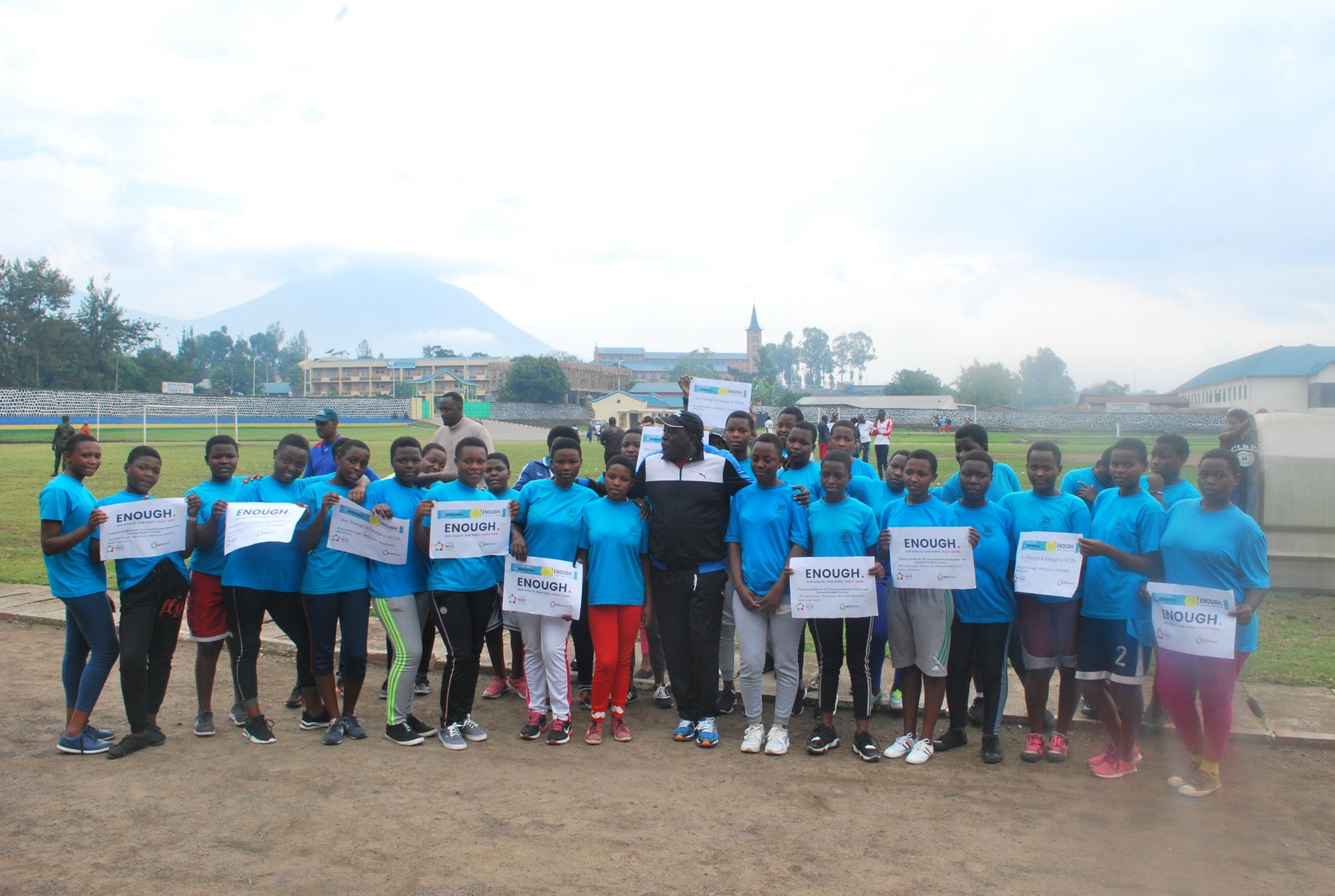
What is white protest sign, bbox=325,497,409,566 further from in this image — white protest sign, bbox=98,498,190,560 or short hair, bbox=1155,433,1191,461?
short hair, bbox=1155,433,1191,461

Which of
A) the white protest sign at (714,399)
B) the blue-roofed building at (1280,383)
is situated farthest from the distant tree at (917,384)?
the white protest sign at (714,399)

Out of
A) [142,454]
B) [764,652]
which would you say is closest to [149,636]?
[142,454]

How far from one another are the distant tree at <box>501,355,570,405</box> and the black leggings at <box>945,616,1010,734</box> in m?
95.5

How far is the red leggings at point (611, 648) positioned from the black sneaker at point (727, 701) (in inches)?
35.4

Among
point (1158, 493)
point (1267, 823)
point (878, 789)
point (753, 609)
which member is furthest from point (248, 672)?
point (1158, 493)

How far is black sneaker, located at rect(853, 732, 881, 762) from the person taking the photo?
5410mm

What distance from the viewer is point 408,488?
577 centimetres

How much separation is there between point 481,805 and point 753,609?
2.00 metres

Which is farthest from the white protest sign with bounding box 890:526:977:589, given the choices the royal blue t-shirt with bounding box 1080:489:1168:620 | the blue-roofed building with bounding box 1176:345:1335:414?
the blue-roofed building with bounding box 1176:345:1335:414

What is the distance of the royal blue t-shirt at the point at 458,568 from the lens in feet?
18.3

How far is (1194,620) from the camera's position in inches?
190

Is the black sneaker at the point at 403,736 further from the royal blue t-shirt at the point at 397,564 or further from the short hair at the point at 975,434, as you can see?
the short hair at the point at 975,434

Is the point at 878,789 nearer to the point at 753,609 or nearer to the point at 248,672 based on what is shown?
the point at 753,609

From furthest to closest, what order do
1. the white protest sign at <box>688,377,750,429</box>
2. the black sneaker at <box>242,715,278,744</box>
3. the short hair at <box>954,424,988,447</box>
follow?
the white protest sign at <box>688,377,750,429</box>, the short hair at <box>954,424,988,447</box>, the black sneaker at <box>242,715,278,744</box>
